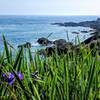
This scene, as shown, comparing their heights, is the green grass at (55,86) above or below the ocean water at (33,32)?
above

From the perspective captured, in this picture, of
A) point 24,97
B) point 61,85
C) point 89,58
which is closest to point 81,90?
point 61,85

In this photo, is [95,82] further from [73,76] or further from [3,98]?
[3,98]

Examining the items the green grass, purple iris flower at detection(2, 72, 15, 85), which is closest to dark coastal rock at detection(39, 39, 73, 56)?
the green grass

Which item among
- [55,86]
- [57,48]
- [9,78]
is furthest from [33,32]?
[9,78]

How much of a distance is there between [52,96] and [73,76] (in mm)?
469

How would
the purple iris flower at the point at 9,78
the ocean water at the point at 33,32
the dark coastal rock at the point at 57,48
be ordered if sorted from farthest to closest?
the ocean water at the point at 33,32, the dark coastal rock at the point at 57,48, the purple iris flower at the point at 9,78

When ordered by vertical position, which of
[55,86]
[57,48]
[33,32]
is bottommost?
[33,32]

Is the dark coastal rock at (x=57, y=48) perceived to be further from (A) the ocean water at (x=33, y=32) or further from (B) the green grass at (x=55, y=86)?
(B) the green grass at (x=55, y=86)

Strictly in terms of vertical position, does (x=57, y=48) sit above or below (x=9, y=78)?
below

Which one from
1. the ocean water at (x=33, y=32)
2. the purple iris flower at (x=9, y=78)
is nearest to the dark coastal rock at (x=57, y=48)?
the ocean water at (x=33, y=32)

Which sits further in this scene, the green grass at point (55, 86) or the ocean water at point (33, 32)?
the ocean water at point (33, 32)

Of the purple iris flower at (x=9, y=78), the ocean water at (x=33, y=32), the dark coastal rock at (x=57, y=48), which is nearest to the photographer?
the purple iris flower at (x=9, y=78)

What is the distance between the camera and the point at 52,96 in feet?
6.00

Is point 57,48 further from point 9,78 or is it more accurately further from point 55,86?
point 9,78
